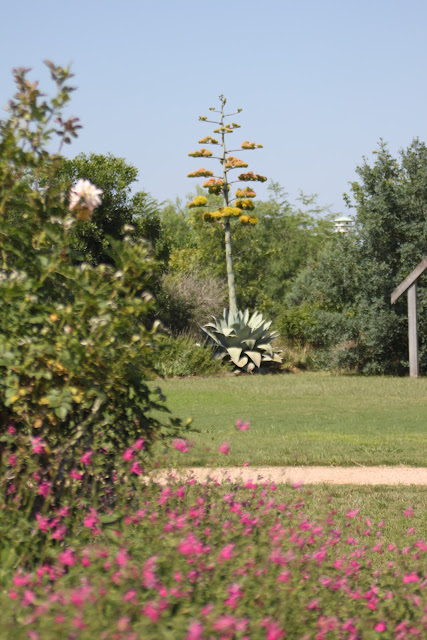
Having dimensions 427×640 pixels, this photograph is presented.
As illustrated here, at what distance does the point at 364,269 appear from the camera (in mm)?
20453

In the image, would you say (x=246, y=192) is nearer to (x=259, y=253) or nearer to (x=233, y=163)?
(x=233, y=163)

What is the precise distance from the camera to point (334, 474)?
7699mm

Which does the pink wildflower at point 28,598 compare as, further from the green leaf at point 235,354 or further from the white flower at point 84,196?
the green leaf at point 235,354

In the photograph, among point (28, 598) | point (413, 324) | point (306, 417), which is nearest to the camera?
point (28, 598)

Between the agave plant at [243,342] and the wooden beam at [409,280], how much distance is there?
3315 mm

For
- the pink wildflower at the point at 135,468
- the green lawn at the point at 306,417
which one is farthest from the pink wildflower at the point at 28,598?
the green lawn at the point at 306,417

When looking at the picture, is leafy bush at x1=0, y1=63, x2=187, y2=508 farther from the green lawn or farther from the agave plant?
the agave plant

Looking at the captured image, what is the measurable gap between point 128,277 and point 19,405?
0.86 m

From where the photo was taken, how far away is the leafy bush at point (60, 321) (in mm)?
4016

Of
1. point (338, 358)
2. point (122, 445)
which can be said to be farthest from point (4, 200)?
point (338, 358)

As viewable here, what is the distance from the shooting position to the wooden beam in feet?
61.2

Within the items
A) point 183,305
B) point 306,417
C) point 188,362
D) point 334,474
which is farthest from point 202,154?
point 334,474

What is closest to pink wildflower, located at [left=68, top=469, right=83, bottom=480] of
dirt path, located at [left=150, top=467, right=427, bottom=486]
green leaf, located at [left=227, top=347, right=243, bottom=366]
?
dirt path, located at [left=150, top=467, right=427, bottom=486]

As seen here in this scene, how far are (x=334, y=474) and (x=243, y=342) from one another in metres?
12.9
